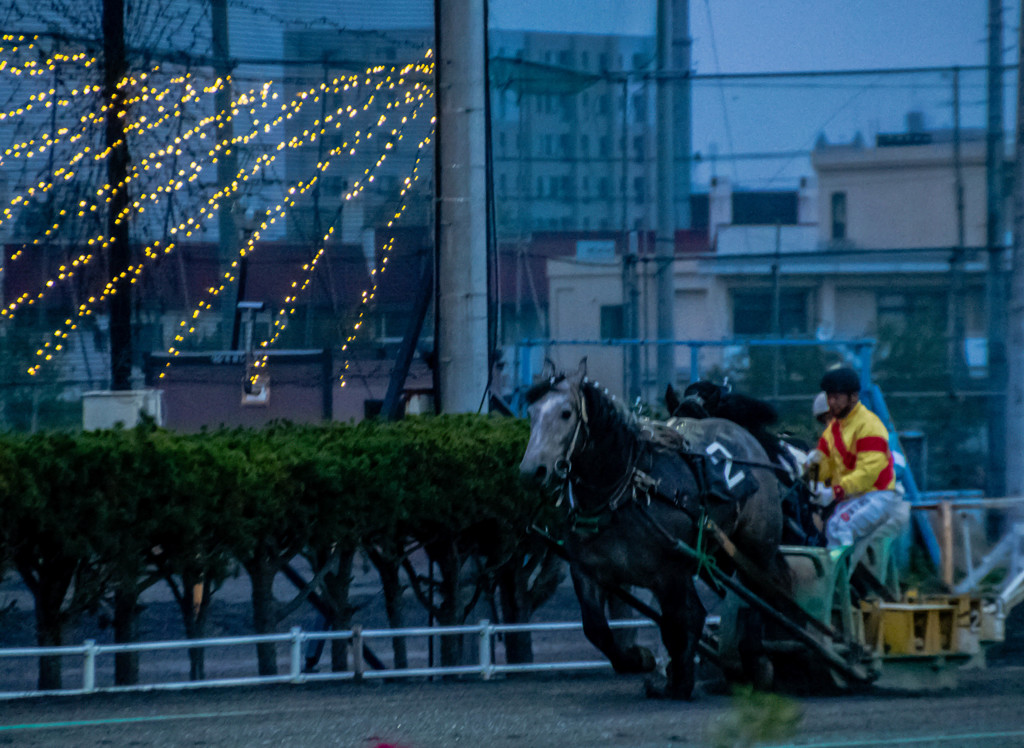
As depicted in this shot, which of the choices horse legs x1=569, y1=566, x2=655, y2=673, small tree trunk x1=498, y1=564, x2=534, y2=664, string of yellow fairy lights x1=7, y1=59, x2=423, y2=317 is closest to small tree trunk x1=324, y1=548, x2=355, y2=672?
small tree trunk x1=498, y1=564, x2=534, y2=664

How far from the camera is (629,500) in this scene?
Answer: 22.1ft

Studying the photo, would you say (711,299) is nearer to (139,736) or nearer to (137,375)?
(137,375)

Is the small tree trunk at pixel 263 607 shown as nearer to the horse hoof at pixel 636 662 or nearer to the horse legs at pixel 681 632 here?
the horse hoof at pixel 636 662

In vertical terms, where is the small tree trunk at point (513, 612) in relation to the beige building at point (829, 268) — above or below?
below

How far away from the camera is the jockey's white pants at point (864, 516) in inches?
298

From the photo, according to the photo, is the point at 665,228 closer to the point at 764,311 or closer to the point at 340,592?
the point at 764,311

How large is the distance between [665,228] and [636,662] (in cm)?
950

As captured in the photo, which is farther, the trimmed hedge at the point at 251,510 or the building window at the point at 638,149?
the building window at the point at 638,149

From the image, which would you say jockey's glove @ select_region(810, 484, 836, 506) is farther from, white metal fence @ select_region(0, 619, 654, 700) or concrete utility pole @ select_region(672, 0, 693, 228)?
concrete utility pole @ select_region(672, 0, 693, 228)

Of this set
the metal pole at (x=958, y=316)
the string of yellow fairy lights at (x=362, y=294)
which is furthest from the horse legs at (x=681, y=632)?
the metal pole at (x=958, y=316)

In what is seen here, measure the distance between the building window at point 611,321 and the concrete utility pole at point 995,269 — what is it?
432 cm

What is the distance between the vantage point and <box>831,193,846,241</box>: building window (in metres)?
16.4

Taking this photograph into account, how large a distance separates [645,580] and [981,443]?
9386 millimetres

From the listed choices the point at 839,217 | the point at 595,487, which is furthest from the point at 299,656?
the point at 839,217
